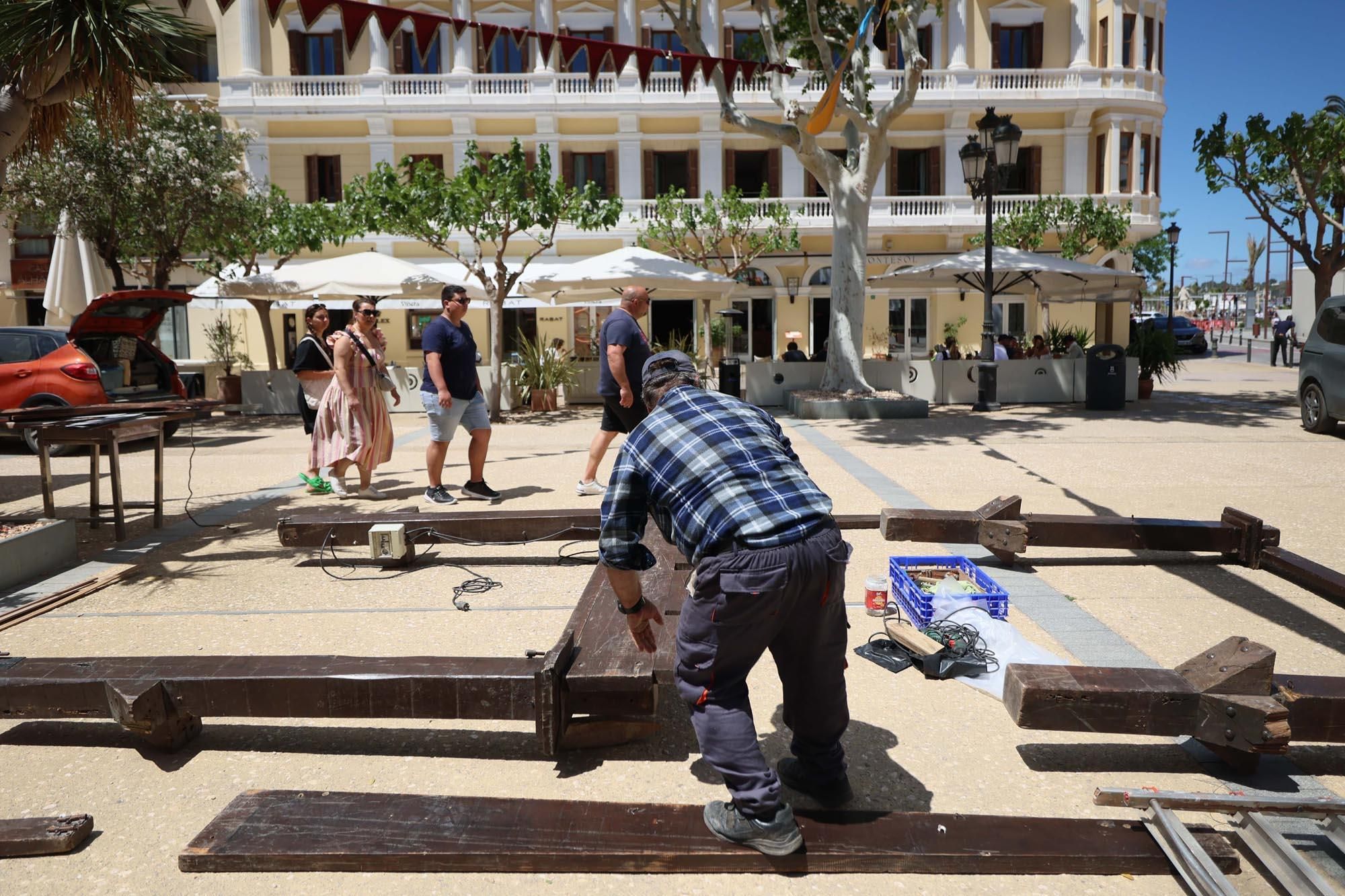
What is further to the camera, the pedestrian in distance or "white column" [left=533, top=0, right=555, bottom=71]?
"white column" [left=533, top=0, right=555, bottom=71]

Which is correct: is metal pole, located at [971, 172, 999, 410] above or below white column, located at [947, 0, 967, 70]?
below

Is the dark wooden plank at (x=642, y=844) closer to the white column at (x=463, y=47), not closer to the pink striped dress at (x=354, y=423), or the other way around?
the pink striped dress at (x=354, y=423)

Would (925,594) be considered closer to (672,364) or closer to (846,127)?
(672,364)

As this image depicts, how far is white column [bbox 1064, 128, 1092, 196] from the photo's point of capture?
29.1 meters

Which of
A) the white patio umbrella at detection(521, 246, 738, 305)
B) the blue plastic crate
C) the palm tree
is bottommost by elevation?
the blue plastic crate

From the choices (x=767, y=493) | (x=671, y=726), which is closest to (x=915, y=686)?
(x=671, y=726)

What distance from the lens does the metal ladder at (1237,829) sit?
251 cm


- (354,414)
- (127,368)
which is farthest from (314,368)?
(127,368)

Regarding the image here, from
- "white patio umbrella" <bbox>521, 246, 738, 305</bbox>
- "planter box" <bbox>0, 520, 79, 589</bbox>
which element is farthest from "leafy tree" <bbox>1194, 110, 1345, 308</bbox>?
"planter box" <bbox>0, 520, 79, 589</bbox>

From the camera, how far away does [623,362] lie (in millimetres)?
7434

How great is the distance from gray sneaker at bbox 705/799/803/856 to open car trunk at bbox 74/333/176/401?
37.3ft

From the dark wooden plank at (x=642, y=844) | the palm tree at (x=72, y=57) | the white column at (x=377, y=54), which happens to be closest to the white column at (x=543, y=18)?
the white column at (x=377, y=54)

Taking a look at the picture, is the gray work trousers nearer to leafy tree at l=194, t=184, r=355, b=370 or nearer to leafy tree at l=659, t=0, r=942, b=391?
leafy tree at l=659, t=0, r=942, b=391

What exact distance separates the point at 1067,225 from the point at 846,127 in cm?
1342
